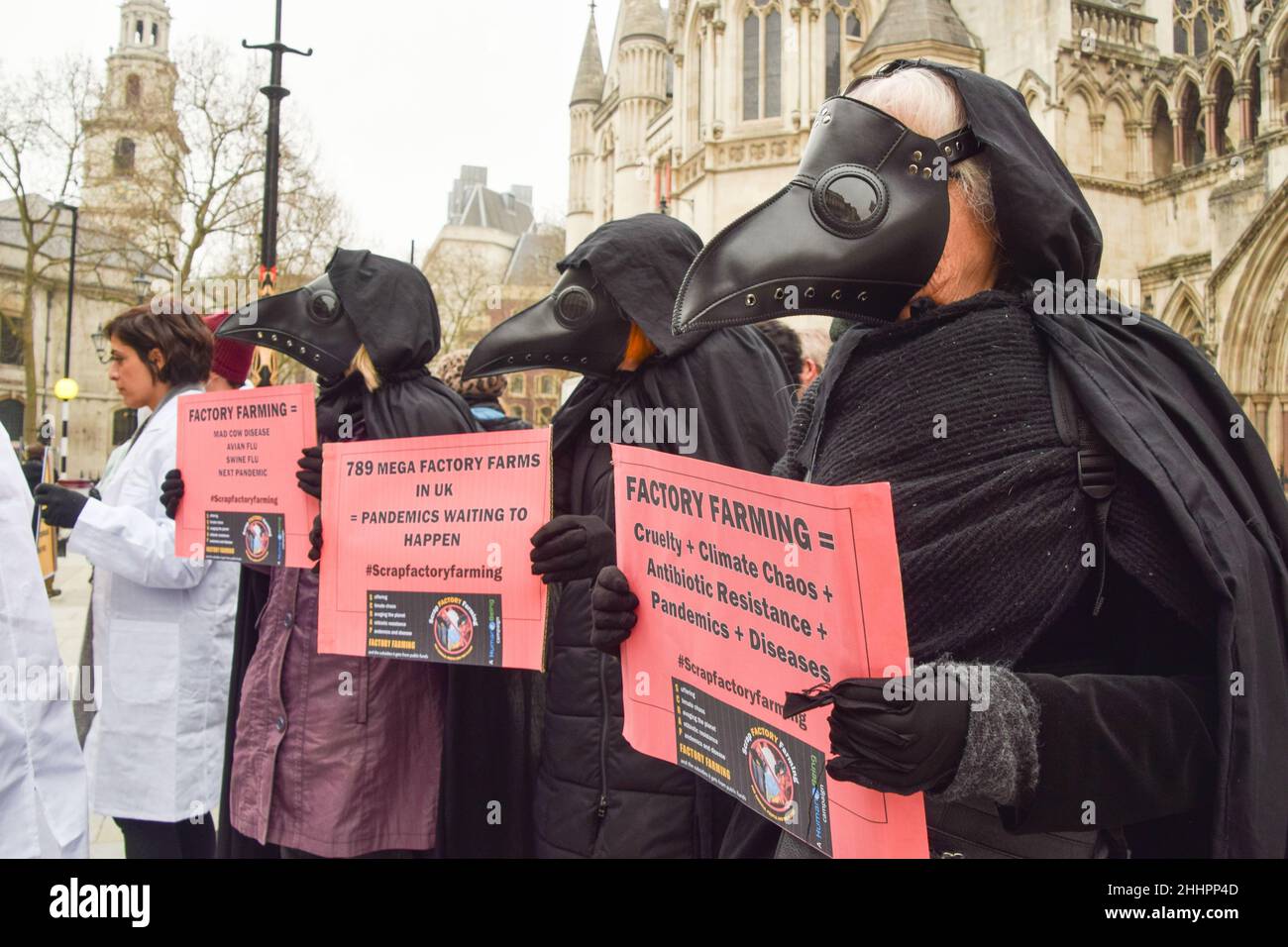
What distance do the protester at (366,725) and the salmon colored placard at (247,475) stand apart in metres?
0.13

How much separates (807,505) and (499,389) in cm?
411

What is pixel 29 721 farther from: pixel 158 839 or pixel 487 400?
pixel 487 400

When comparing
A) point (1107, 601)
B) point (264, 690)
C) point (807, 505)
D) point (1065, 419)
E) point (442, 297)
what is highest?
point (442, 297)

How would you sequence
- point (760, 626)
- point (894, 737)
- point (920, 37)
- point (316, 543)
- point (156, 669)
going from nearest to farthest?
point (894, 737), point (760, 626), point (316, 543), point (156, 669), point (920, 37)

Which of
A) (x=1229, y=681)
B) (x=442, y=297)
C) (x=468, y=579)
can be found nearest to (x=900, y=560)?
(x=1229, y=681)

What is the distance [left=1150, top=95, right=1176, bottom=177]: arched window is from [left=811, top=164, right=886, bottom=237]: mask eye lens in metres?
31.3

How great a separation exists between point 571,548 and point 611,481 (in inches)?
21.9

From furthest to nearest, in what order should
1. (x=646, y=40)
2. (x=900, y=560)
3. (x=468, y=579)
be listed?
(x=646, y=40), (x=468, y=579), (x=900, y=560)

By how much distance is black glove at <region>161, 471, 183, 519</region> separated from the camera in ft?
12.2

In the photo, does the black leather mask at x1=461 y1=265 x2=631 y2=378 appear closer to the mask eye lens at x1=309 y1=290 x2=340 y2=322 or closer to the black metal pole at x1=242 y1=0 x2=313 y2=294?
the mask eye lens at x1=309 y1=290 x2=340 y2=322

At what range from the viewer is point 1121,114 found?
27.9 metres

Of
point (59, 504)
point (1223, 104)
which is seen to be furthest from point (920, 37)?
point (59, 504)

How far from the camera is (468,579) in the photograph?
280cm

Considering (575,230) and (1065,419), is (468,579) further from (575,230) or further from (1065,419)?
(575,230)
